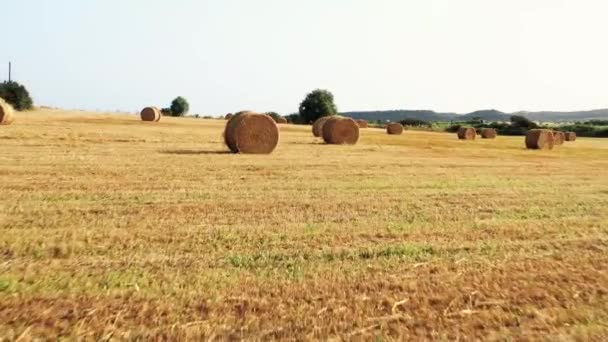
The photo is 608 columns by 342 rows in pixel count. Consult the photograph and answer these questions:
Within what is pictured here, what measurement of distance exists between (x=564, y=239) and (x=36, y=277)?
6.12m

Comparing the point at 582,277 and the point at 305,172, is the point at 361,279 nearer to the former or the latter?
the point at 582,277

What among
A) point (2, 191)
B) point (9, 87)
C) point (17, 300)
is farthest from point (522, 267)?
point (9, 87)

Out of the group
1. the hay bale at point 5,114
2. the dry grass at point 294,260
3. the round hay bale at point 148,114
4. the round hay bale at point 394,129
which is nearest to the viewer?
the dry grass at point 294,260

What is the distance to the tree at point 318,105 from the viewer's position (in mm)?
80062

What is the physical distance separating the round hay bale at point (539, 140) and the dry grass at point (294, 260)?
75.4 ft

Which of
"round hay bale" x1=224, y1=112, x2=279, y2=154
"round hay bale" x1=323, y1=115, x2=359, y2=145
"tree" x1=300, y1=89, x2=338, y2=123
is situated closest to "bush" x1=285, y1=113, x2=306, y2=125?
"tree" x1=300, y1=89, x2=338, y2=123

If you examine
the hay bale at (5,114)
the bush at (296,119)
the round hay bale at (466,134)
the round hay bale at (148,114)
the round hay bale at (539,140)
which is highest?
the hay bale at (5,114)

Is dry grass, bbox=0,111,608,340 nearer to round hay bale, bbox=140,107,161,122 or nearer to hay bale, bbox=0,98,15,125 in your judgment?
hay bale, bbox=0,98,15,125

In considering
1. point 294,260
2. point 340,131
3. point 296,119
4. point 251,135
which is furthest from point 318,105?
point 294,260

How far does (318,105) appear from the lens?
80125 mm

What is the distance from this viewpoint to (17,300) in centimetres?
467

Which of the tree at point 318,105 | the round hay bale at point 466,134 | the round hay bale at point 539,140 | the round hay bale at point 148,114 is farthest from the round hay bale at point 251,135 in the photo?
the tree at point 318,105

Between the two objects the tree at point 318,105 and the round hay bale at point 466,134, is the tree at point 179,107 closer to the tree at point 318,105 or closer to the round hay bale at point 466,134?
the tree at point 318,105

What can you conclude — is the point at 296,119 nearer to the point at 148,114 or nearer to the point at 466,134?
the point at 148,114
